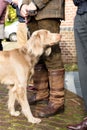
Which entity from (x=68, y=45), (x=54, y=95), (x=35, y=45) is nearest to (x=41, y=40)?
(x=35, y=45)

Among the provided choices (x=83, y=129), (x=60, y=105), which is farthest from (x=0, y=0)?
(x=83, y=129)

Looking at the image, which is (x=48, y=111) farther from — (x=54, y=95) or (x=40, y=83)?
(x=40, y=83)

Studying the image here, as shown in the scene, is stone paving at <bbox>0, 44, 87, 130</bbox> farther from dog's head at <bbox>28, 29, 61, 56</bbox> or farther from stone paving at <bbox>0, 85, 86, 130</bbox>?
dog's head at <bbox>28, 29, 61, 56</bbox>

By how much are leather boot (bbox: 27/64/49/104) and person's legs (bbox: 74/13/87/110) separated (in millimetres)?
882

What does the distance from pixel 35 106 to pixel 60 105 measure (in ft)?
1.62

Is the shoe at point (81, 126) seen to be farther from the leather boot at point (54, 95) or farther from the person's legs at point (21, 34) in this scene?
the person's legs at point (21, 34)

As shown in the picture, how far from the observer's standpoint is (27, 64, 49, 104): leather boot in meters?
5.57

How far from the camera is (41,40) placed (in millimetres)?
5078

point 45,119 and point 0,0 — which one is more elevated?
point 0,0

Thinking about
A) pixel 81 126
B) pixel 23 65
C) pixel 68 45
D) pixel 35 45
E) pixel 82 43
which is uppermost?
pixel 82 43

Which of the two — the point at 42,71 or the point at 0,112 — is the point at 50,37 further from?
the point at 0,112

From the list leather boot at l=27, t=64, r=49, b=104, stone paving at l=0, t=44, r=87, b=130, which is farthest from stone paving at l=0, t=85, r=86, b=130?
leather boot at l=27, t=64, r=49, b=104

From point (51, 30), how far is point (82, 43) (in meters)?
0.63

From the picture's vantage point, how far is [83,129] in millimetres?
4637
